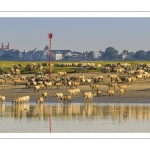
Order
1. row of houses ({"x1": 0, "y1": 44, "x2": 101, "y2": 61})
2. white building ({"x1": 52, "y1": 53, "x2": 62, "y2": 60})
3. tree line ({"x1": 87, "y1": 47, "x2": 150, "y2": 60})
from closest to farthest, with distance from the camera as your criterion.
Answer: tree line ({"x1": 87, "y1": 47, "x2": 150, "y2": 60}) < row of houses ({"x1": 0, "y1": 44, "x2": 101, "y2": 61}) < white building ({"x1": 52, "y1": 53, "x2": 62, "y2": 60})

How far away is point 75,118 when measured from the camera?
19219 millimetres

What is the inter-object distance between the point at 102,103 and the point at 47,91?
3842 mm

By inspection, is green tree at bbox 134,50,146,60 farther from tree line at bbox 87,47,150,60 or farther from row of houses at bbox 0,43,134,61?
row of houses at bbox 0,43,134,61

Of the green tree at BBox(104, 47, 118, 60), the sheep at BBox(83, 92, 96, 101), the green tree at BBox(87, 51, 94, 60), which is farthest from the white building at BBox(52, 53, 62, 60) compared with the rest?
the sheep at BBox(83, 92, 96, 101)

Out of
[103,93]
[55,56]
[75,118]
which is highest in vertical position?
[55,56]

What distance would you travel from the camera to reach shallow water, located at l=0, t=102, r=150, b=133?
16875 mm

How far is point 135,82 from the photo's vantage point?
30.1 metres

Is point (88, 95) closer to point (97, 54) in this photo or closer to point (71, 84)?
point (71, 84)

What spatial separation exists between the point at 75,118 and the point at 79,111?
2.04 m

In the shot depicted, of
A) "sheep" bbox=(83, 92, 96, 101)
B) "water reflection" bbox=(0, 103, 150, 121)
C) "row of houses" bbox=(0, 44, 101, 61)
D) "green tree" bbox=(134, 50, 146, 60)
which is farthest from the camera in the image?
"row of houses" bbox=(0, 44, 101, 61)

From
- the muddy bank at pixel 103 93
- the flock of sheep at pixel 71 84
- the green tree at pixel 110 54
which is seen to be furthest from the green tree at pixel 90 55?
the muddy bank at pixel 103 93

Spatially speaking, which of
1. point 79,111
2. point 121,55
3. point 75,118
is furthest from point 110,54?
point 75,118

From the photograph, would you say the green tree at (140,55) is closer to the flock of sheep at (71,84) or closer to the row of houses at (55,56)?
the row of houses at (55,56)
